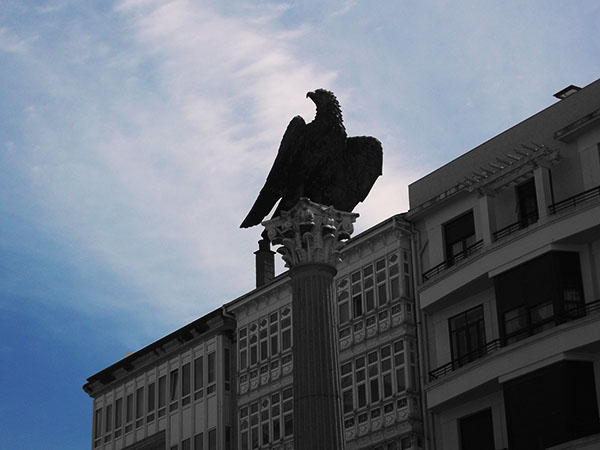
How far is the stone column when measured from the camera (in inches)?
880

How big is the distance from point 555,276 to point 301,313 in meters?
20.2

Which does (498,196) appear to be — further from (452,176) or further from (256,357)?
(256,357)

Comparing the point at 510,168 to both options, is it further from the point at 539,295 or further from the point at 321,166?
the point at 321,166

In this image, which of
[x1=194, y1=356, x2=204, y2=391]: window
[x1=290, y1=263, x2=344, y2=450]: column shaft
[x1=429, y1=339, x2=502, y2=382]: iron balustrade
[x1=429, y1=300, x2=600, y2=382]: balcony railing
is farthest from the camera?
[x1=194, y1=356, x2=204, y2=391]: window

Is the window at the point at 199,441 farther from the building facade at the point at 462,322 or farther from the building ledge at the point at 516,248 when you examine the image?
the building ledge at the point at 516,248

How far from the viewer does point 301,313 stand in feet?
77.4

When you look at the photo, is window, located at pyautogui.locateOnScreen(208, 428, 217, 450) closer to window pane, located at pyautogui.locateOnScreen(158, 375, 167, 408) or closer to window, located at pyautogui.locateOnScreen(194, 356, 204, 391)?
window, located at pyautogui.locateOnScreen(194, 356, 204, 391)

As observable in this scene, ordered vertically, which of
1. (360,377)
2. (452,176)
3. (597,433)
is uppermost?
(452,176)

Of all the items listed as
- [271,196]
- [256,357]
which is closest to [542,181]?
[256,357]

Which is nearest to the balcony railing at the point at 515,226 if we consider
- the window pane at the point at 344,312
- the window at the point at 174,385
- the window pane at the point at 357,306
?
the window pane at the point at 357,306

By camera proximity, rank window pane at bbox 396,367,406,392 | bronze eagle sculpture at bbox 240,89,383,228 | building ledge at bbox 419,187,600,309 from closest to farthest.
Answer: bronze eagle sculpture at bbox 240,89,383,228 → building ledge at bbox 419,187,600,309 → window pane at bbox 396,367,406,392

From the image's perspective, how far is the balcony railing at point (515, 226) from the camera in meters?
44.5

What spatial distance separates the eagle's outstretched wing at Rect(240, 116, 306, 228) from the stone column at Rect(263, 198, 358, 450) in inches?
34.4

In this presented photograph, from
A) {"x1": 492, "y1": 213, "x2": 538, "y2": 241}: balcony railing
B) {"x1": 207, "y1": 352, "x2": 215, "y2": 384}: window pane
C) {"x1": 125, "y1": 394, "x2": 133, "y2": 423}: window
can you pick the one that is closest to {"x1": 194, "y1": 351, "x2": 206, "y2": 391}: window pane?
{"x1": 207, "y1": 352, "x2": 215, "y2": 384}: window pane
